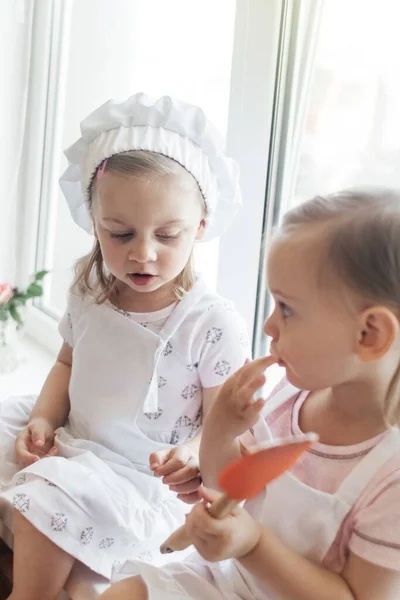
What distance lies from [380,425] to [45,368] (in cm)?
95

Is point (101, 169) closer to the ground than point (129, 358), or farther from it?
farther from it

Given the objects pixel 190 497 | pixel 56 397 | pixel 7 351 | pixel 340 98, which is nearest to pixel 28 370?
pixel 7 351

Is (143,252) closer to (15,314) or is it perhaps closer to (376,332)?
(376,332)

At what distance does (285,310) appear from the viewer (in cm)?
71

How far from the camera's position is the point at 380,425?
0.74 m

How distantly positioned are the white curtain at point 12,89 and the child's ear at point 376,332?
1.16 metres

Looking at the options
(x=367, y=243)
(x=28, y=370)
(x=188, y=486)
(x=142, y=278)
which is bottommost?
(x=28, y=370)

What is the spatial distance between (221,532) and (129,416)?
15.1 inches

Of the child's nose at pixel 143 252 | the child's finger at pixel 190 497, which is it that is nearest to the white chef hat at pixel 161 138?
the child's nose at pixel 143 252

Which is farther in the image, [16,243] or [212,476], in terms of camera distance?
[16,243]

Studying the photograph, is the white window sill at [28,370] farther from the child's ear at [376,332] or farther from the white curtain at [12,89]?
the child's ear at [376,332]

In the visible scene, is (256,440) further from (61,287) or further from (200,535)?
(61,287)

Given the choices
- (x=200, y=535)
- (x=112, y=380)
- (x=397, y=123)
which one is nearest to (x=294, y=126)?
(x=397, y=123)

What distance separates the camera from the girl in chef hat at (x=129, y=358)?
943mm
